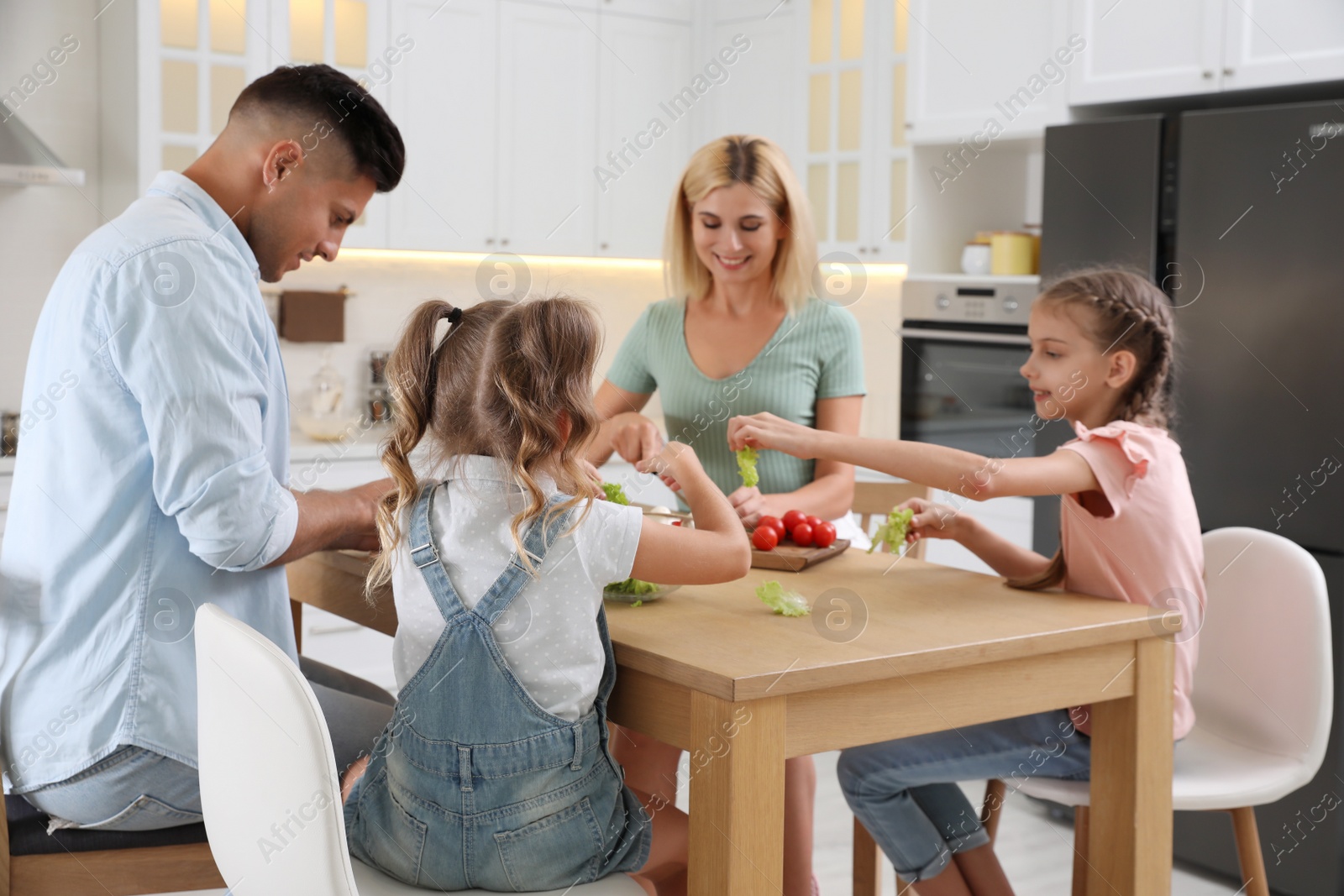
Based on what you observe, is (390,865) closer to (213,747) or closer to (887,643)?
(213,747)

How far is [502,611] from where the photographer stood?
1378 millimetres

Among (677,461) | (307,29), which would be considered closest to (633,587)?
(677,461)

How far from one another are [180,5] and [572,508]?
2.76m

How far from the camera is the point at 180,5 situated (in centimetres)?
351

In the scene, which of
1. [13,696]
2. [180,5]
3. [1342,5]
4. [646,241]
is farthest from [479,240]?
[13,696]

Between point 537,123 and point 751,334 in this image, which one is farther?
point 537,123

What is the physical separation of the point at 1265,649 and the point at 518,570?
1.25 m

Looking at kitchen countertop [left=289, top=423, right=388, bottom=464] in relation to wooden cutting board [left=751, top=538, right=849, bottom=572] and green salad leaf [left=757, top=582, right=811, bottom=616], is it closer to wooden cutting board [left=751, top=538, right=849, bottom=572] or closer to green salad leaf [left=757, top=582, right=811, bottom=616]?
wooden cutting board [left=751, top=538, right=849, bottom=572]

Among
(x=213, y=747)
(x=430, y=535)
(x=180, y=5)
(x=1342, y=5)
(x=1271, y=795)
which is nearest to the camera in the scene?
(x=213, y=747)

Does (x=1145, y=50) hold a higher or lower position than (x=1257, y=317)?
higher

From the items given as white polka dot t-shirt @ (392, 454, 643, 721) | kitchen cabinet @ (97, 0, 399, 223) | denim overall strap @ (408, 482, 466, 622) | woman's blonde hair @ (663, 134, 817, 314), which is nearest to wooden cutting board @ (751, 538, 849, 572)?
white polka dot t-shirt @ (392, 454, 643, 721)

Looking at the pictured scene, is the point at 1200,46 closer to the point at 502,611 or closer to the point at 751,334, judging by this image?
the point at 751,334

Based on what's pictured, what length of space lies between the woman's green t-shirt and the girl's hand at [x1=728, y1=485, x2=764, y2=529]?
→ 411 millimetres

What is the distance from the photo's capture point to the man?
1444 mm
